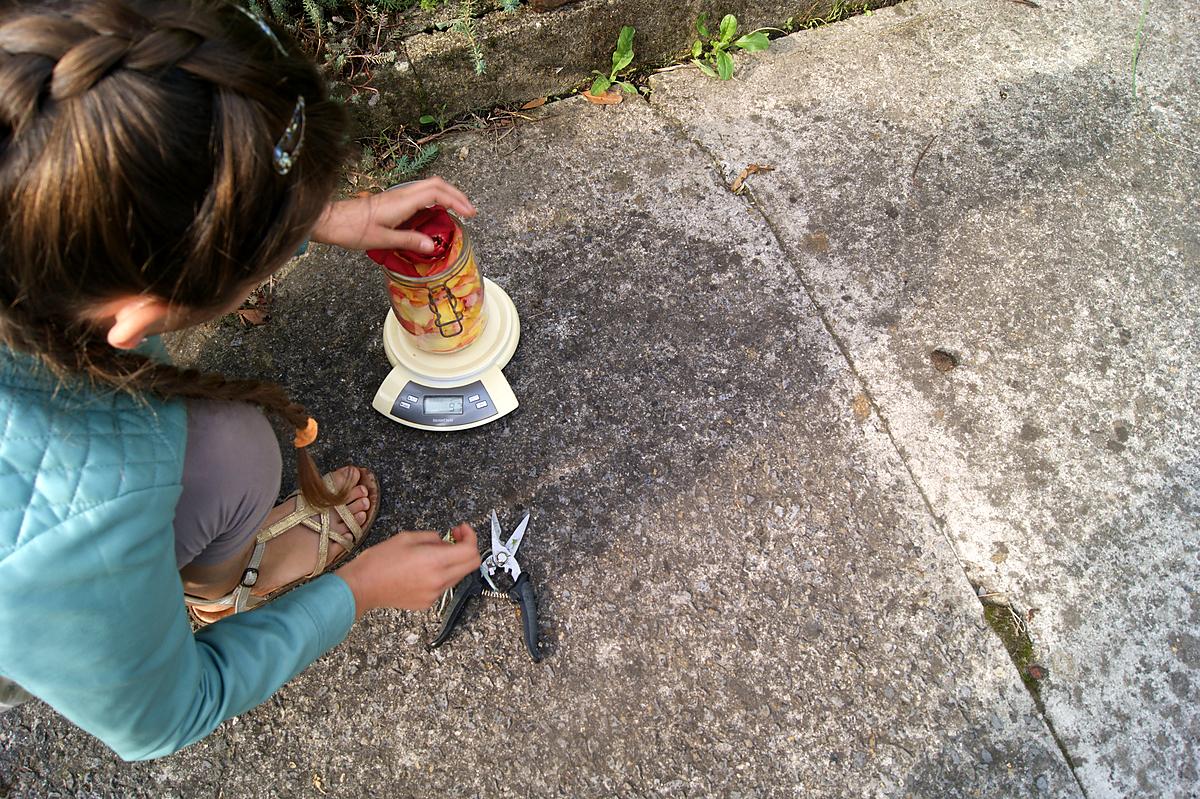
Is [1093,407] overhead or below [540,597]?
overhead

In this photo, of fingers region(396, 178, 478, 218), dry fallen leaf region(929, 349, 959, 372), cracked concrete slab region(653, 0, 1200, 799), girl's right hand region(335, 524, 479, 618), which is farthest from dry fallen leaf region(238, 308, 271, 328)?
dry fallen leaf region(929, 349, 959, 372)

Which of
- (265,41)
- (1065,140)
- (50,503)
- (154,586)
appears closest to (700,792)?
(154,586)

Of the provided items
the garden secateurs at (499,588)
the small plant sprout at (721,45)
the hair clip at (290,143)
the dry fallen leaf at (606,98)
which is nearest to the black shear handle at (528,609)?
the garden secateurs at (499,588)

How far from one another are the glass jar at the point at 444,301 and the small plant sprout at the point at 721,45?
3.63ft

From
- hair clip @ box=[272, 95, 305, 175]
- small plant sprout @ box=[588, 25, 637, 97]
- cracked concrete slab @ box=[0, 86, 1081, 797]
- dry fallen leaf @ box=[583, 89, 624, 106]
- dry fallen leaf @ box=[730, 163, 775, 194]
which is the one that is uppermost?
hair clip @ box=[272, 95, 305, 175]

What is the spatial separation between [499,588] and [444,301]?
64 centimetres

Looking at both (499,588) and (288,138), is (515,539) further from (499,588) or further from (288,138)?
(288,138)

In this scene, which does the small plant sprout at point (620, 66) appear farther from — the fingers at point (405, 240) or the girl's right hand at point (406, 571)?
the girl's right hand at point (406, 571)

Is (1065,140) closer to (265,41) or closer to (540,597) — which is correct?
(540,597)

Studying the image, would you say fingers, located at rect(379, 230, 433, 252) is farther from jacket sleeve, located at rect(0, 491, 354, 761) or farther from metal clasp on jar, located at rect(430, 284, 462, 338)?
jacket sleeve, located at rect(0, 491, 354, 761)

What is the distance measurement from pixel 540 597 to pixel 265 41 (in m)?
1.19

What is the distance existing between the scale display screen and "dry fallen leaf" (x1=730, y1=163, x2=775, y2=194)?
3.26 ft

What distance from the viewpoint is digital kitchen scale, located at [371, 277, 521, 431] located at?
1829 mm

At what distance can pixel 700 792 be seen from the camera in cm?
151
